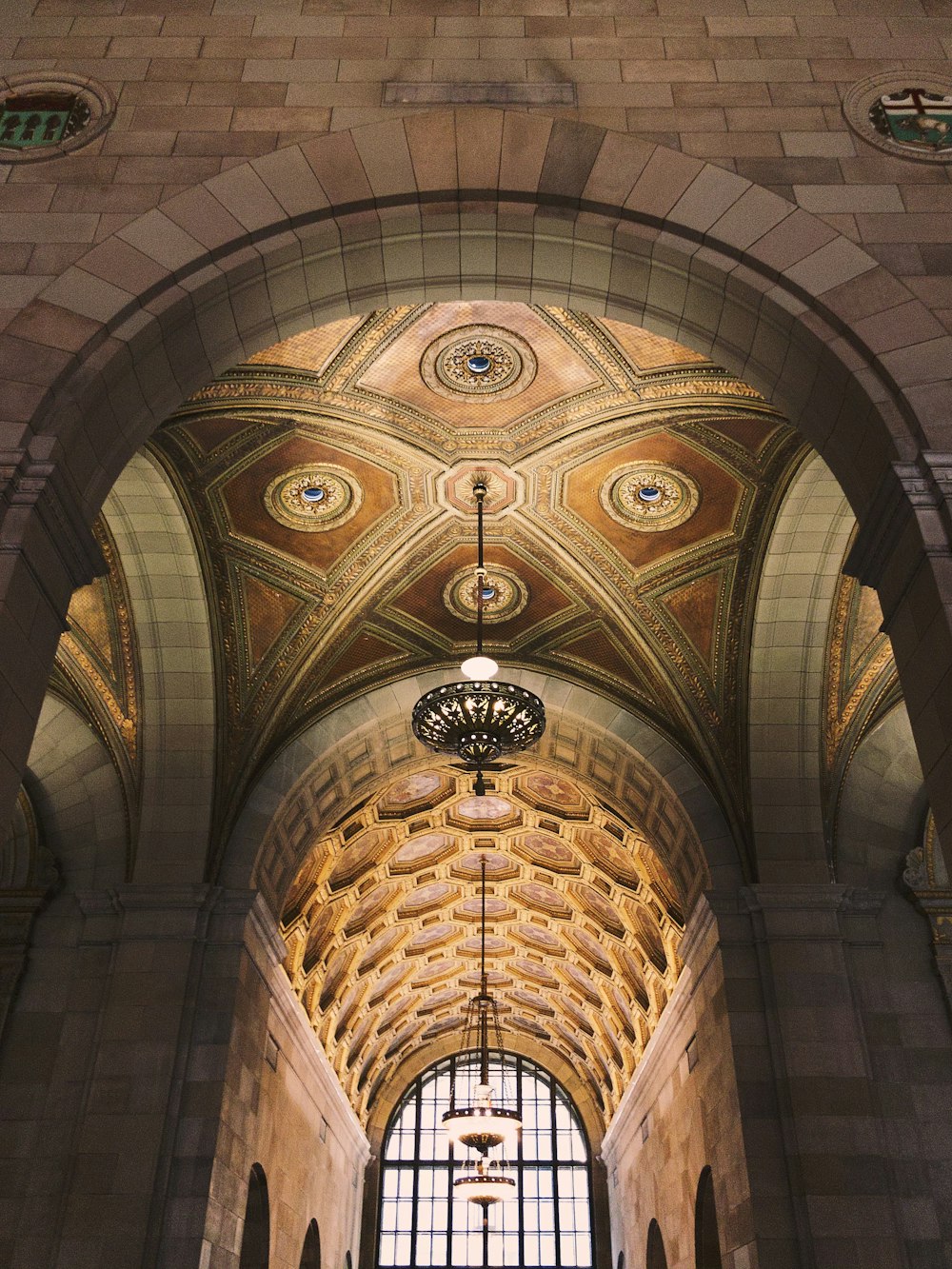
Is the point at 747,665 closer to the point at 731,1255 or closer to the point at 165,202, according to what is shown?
the point at 731,1255

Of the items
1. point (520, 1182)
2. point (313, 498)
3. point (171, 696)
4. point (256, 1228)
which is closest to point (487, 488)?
point (313, 498)

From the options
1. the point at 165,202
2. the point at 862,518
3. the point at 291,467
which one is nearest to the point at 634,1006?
the point at 291,467

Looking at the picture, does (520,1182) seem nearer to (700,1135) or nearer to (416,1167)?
(416,1167)

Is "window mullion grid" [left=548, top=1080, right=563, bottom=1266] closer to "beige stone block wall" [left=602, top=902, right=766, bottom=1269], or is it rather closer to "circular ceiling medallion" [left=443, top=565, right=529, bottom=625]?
"beige stone block wall" [left=602, top=902, right=766, bottom=1269]

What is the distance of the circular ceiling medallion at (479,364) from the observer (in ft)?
26.5

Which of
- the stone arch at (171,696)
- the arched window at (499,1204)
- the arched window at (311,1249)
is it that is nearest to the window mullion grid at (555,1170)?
the arched window at (499,1204)

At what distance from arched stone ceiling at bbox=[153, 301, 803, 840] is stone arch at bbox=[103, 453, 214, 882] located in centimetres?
17

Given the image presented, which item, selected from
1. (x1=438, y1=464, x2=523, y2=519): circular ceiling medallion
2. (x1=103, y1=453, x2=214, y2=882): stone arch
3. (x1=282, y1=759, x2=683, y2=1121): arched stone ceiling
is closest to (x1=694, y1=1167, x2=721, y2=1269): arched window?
(x1=282, y1=759, x2=683, y2=1121): arched stone ceiling

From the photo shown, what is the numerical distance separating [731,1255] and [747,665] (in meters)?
4.71

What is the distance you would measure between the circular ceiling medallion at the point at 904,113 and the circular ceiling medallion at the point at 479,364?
305 cm

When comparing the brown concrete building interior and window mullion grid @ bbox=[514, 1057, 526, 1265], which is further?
window mullion grid @ bbox=[514, 1057, 526, 1265]

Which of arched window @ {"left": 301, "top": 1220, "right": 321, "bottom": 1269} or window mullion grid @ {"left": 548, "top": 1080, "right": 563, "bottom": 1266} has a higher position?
window mullion grid @ {"left": 548, "top": 1080, "right": 563, "bottom": 1266}

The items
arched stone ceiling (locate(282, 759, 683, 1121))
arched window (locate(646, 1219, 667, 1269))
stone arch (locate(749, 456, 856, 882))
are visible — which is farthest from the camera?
arched window (locate(646, 1219, 667, 1269))

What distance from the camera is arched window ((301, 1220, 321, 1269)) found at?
48.1 feet
